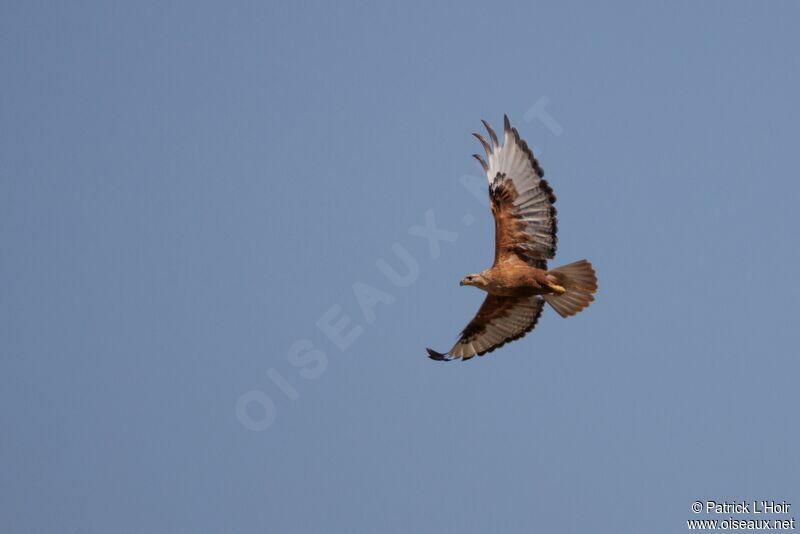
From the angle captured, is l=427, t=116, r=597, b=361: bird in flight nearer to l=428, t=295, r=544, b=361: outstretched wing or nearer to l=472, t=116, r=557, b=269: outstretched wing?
l=472, t=116, r=557, b=269: outstretched wing

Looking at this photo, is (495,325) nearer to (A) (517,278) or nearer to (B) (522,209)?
(A) (517,278)

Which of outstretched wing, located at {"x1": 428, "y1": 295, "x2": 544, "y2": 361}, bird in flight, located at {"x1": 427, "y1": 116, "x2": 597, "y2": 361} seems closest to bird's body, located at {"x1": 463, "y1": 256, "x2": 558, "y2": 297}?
bird in flight, located at {"x1": 427, "y1": 116, "x2": 597, "y2": 361}

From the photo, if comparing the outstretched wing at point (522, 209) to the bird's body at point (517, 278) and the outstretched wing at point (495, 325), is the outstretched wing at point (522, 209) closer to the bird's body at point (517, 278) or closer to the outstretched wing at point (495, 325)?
the bird's body at point (517, 278)

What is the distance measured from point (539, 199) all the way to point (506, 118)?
1.26 m

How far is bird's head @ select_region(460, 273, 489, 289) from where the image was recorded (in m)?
15.8

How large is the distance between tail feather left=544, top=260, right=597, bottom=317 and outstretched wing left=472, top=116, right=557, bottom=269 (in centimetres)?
29

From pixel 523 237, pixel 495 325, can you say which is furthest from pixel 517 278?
pixel 495 325

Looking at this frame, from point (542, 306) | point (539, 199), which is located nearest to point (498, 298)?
point (542, 306)

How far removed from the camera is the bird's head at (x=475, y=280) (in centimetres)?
1583

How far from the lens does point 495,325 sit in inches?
688

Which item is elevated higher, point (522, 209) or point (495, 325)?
point (522, 209)

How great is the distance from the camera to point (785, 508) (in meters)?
15.8

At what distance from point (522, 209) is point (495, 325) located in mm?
2326

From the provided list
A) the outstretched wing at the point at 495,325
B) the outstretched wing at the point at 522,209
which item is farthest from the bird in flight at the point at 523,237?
the outstretched wing at the point at 495,325
